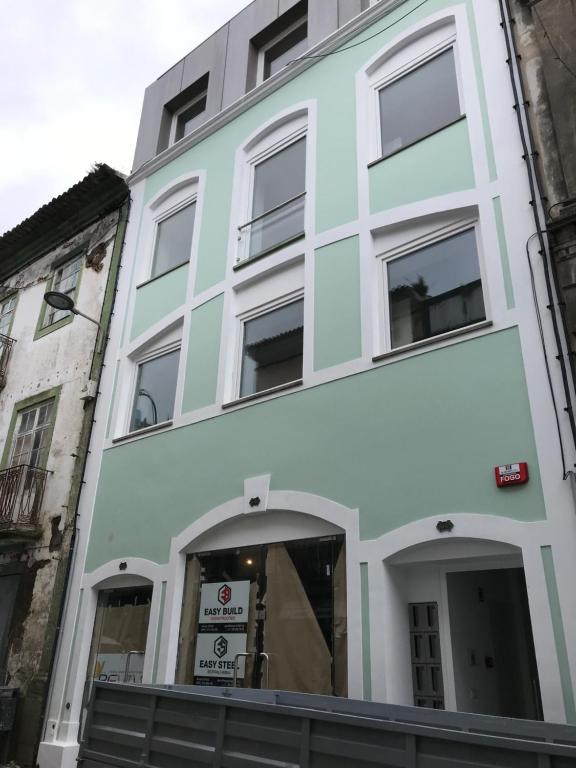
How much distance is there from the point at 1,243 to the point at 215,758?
14588 millimetres

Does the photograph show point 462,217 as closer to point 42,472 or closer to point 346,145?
point 346,145

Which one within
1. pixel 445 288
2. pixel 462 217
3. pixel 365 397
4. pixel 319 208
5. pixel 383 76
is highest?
pixel 383 76

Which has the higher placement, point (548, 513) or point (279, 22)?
point (279, 22)

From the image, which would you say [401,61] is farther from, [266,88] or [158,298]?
[158,298]

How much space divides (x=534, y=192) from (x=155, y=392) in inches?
273

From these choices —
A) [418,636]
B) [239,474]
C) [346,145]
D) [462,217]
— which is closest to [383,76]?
[346,145]

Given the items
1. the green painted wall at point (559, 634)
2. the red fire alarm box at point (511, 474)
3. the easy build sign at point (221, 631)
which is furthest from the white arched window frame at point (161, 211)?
the green painted wall at point (559, 634)

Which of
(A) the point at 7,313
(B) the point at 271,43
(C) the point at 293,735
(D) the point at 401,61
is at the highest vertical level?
(B) the point at 271,43

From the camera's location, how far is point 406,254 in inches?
328

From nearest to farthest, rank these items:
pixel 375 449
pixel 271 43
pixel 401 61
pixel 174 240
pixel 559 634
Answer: pixel 559 634 → pixel 375 449 → pixel 401 61 → pixel 174 240 → pixel 271 43

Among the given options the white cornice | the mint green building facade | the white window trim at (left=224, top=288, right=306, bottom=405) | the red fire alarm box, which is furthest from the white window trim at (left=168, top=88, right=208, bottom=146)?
the red fire alarm box

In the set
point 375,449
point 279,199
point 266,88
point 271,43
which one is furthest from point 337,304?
point 271,43

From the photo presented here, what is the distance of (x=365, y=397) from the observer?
7.65 m

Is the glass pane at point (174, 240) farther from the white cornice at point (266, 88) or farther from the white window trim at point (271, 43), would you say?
the white window trim at point (271, 43)
